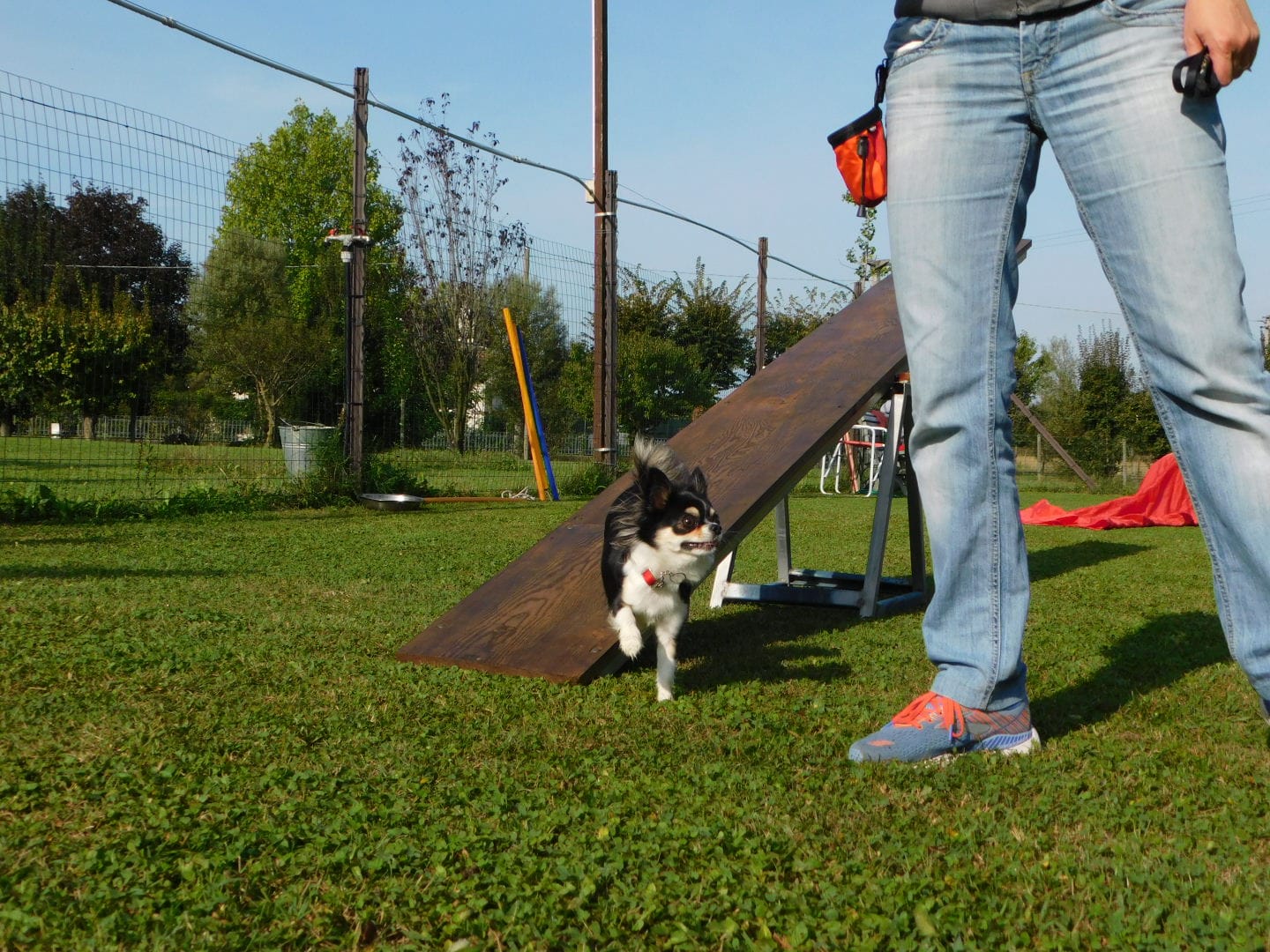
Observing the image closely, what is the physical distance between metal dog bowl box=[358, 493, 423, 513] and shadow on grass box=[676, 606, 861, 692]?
16.4 ft

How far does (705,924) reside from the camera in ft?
5.41

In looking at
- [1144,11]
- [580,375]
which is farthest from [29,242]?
[580,375]

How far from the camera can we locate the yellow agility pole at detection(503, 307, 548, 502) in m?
11.2

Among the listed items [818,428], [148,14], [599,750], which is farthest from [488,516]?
[599,750]

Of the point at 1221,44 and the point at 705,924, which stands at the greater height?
the point at 1221,44

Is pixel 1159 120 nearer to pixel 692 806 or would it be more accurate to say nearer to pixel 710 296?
pixel 692 806

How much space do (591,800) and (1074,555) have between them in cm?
574

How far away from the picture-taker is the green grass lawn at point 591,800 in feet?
5.41

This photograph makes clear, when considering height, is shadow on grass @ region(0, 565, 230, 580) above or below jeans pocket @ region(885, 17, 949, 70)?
below

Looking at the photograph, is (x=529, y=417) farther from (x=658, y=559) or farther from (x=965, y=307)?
(x=965, y=307)

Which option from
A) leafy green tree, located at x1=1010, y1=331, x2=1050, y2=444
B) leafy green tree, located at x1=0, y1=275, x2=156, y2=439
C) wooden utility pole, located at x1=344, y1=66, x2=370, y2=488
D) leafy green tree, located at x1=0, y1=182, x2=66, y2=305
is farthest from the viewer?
leafy green tree, located at x1=1010, y1=331, x2=1050, y2=444

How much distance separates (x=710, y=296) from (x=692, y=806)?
34186mm

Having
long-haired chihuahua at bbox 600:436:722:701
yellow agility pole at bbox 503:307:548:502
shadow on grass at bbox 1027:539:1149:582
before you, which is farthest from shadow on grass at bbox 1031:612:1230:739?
yellow agility pole at bbox 503:307:548:502

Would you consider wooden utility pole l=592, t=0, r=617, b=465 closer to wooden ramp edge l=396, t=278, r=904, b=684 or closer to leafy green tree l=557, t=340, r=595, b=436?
leafy green tree l=557, t=340, r=595, b=436
